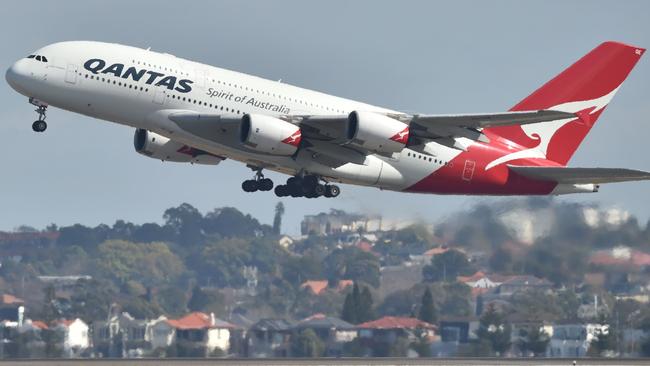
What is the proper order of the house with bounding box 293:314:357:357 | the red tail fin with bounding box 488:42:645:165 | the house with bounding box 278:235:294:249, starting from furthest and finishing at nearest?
the house with bounding box 278:235:294:249 < the red tail fin with bounding box 488:42:645:165 < the house with bounding box 293:314:357:357

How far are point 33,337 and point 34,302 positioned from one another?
634 centimetres

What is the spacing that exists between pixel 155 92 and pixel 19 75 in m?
4.81

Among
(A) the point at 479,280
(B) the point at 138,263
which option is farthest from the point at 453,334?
(B) the point at 138,263

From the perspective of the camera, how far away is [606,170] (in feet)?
186

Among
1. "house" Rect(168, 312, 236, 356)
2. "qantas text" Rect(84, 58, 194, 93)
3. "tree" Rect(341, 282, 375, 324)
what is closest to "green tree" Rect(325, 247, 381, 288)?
"tree" Rect(341, 282, 375, 324)

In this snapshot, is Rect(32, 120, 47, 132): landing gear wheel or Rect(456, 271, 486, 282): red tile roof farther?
Rect(456, 271, 486, 282): red tile roof

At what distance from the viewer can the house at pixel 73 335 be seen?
58.4 metres

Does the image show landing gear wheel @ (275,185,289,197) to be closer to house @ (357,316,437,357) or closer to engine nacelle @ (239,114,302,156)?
engine nacelle @ (239,114,302,156)

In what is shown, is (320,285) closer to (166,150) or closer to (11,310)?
(166,150)

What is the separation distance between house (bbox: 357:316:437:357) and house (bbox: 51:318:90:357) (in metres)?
10.6

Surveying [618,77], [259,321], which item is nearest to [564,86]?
[618,77]

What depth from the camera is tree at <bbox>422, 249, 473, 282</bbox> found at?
63.6 metres

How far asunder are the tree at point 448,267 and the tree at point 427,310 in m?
1.29

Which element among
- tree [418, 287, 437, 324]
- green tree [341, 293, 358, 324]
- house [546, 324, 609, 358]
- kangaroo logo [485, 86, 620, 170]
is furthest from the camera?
tree [418, 287, 437, 324]
